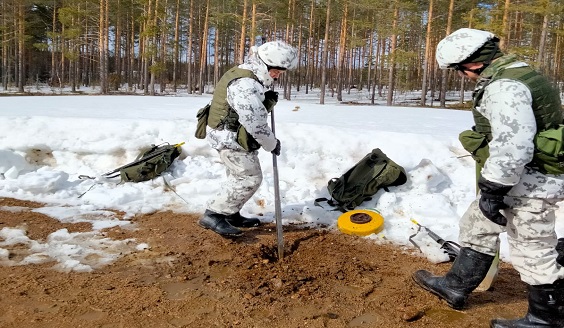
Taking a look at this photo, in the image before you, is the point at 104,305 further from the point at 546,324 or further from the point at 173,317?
the point at 546,324

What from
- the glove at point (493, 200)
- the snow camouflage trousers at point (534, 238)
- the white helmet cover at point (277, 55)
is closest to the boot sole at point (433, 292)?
the snow camouflage trousers at point (534, 238)

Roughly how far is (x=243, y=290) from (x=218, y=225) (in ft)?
3.89

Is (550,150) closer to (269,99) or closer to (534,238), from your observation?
(534,238)

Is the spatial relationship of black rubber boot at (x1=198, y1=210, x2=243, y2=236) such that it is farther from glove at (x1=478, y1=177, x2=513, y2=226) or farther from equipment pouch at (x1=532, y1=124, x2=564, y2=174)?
equipment pouch at (x1=532, y1=124, x2=564, y2=174)

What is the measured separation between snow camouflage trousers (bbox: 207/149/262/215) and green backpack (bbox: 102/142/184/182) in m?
1.88

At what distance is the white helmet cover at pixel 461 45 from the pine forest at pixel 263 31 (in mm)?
18573

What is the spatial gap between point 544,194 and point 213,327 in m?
2.22

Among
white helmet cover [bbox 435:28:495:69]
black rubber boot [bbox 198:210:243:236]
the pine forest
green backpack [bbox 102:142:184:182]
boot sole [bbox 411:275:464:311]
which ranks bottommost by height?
boot sole [bbox 411:275:464:311]

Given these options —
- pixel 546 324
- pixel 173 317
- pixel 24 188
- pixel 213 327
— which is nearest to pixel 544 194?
pixel 546 324

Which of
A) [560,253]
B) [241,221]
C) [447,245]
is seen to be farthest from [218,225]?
[560,253]

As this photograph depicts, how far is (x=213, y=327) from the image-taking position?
250cm

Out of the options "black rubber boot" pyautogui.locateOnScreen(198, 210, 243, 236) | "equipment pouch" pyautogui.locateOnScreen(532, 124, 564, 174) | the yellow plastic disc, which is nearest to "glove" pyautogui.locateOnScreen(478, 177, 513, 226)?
"equipment pouch" pyautogui.locateOnScreen(532, 124, 564, 174)

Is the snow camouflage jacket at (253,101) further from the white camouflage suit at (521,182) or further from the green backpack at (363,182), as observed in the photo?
the white camouflage suit at (521,182)

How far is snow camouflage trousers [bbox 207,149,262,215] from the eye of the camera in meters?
4.02
